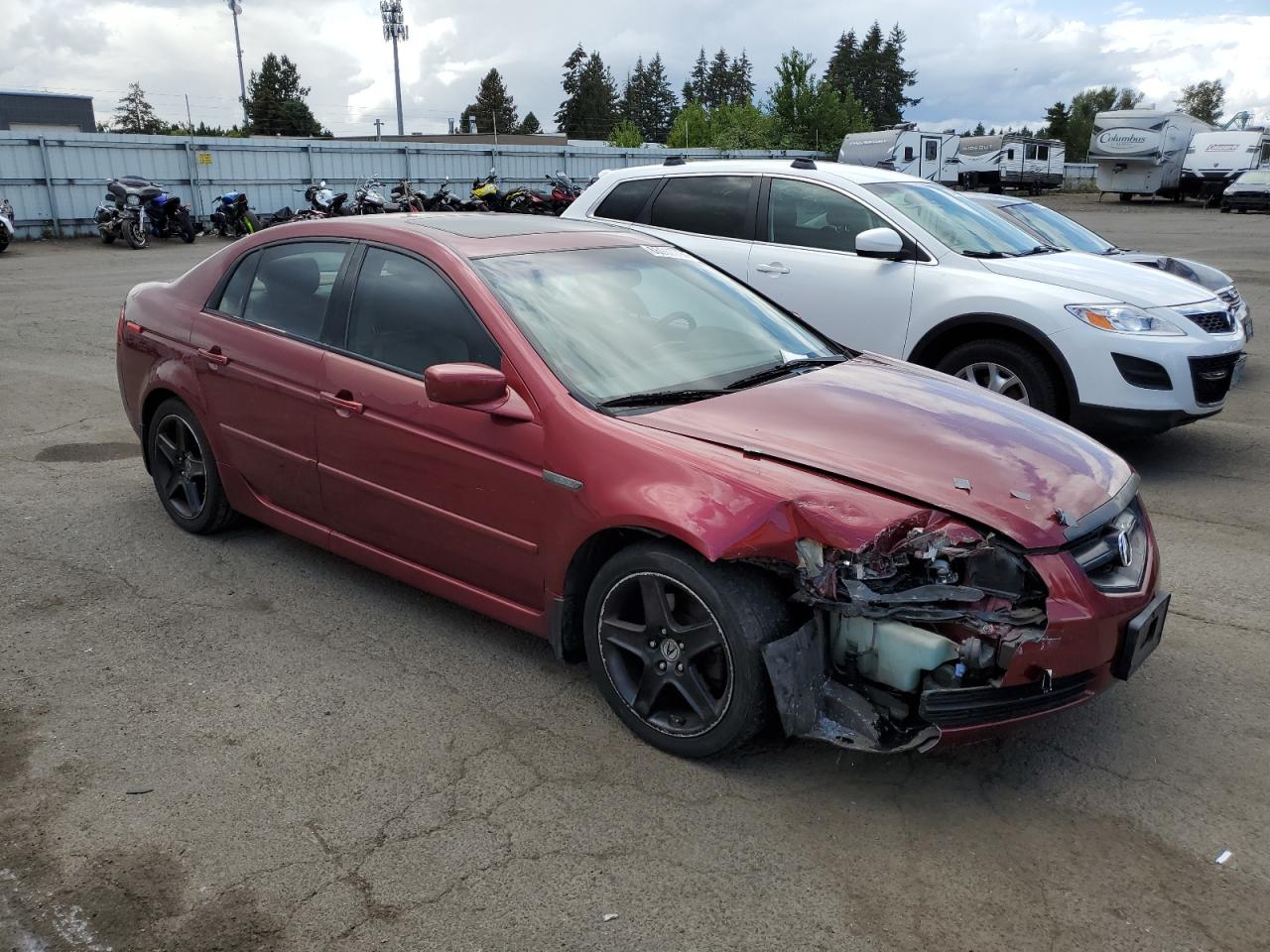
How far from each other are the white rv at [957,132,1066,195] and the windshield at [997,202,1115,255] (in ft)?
125

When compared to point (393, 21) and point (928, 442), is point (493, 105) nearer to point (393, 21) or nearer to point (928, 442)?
point (393, 21)

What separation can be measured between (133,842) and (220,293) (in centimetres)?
275

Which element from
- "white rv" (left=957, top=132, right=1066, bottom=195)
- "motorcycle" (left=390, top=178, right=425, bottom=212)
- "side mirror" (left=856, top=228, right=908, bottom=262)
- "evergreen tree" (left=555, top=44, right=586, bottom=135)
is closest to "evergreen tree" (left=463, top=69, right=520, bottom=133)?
"evergreen tree" (left=555, top=44, right=586, bottom=135)

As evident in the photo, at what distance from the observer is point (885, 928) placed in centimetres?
258

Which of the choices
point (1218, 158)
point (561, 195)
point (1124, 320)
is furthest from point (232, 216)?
point (1218, 158)

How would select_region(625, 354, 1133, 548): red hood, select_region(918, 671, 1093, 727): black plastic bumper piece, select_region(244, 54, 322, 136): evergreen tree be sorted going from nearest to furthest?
select_region(918, 671, 1093, 727): black plastic bumper piece, select_region(625, 354, 1133, 548): red hood, select_region(244, 54, 322, 136): evergreen tree

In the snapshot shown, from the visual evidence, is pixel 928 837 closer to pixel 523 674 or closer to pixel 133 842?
pixel 523 674

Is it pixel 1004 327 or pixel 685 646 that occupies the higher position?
pixel 1004 327

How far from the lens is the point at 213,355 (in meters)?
4.71

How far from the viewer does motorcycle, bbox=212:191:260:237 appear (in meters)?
22.8

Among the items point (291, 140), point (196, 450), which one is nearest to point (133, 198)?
point (291, 140)

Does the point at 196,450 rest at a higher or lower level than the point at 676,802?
higher

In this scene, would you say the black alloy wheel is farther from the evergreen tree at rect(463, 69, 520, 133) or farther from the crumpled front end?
the evergreen tree at rect(463, 69, 520, 133)

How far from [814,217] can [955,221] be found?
98 cm
